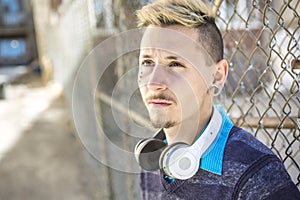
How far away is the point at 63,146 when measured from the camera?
4059mm

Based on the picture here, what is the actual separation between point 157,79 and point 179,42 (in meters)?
0.08

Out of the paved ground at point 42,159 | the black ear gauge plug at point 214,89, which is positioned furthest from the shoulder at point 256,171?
the paved ground at point 42,159

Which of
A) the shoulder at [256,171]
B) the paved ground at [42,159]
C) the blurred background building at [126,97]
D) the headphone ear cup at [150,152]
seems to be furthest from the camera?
the paved ground at [42,159]

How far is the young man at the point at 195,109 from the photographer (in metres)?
0.63

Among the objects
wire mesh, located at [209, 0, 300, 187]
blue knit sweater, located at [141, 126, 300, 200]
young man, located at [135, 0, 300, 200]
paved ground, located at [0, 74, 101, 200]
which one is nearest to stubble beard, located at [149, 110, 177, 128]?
young man, located at [135, 0, 300, 200]

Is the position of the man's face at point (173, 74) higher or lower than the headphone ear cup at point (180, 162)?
higher

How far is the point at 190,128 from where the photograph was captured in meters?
0.70

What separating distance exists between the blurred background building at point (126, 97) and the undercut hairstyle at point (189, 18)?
18cm

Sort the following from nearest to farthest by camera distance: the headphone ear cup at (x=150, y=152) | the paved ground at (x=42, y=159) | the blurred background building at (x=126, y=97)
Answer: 1. the headphone ear cup at (x=150, y=152)
2. the blurred background building at (x=126, y=97)
3. the paved ground at (x=42, y=159)

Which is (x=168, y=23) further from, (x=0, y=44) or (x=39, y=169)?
(x=0, y=44)

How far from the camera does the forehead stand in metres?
0.64

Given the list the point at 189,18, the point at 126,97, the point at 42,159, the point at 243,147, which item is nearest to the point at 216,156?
the point at 243,147

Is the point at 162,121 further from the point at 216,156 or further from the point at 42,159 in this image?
the point at 42,159

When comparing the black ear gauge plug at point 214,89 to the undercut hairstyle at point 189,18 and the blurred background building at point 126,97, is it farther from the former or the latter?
the blurred background building at point 126,97
